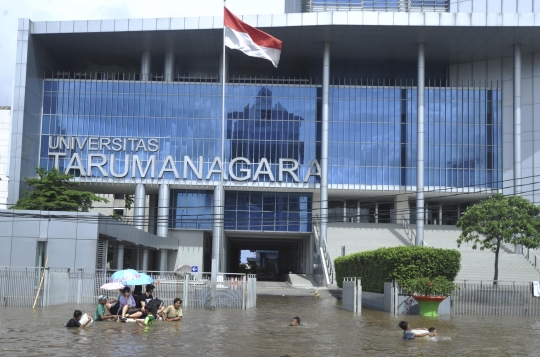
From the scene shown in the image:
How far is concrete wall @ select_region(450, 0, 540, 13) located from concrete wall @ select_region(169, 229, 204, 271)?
30711 millimetres

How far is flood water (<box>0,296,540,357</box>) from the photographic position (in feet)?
58.2

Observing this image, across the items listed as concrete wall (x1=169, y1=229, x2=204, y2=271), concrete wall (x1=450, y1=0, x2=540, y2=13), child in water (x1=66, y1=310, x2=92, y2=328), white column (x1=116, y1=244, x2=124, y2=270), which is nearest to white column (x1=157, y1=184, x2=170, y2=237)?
concrete wall (x1=169, y1=229, x2=204, y2=271)

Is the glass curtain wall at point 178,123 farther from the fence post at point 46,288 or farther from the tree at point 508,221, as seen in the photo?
the fence post at point 46,288

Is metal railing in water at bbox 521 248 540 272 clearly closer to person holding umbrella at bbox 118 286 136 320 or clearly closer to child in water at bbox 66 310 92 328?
person holding umbrella at bbox 118 286 136 320

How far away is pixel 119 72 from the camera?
222ft

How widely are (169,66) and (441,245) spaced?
1101 inches

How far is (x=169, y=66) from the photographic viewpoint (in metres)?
62.2

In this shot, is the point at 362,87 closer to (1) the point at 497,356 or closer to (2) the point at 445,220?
(2) the point at 445,220

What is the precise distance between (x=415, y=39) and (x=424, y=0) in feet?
18.0

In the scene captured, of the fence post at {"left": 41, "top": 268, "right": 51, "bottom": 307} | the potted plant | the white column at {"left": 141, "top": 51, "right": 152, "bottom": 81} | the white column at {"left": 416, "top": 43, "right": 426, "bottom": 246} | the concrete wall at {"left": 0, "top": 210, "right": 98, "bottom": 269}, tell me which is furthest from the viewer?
the white column at {"left": 141, "top": 51, "right": 152, "bottom": 81}

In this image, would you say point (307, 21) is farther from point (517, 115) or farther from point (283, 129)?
point (517, 115)

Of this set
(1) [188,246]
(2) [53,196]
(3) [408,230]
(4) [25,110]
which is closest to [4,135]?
(4) [25,110]

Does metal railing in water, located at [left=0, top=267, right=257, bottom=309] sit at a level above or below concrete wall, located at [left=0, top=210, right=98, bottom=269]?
below

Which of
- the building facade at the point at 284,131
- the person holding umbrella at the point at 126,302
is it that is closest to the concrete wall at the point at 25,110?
the building facade at the point at 284,131
